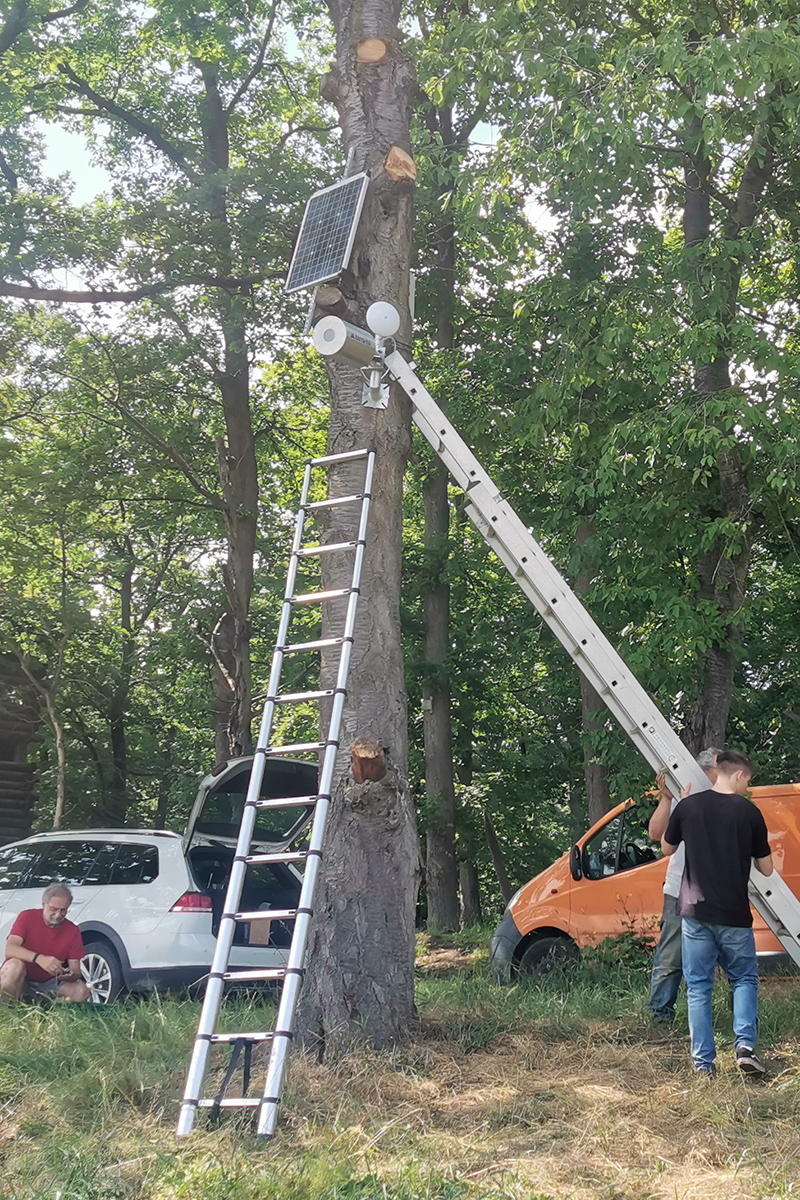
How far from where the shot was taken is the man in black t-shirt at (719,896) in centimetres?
587

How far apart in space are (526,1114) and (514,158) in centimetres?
854

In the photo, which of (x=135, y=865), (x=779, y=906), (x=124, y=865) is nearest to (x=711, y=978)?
(x=779, y=906)

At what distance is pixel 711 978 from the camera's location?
6008 mm

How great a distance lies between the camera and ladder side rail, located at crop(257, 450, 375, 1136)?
15.1 ft

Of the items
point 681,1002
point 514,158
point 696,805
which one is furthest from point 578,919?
point 514,158

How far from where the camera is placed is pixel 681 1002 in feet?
25.0

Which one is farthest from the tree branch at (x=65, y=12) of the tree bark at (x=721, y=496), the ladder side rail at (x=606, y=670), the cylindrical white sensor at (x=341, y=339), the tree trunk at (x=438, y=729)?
the ladder side rail at (x=606, y=670)

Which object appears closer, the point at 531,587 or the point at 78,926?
the point at 531,587

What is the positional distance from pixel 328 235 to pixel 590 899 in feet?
18.7

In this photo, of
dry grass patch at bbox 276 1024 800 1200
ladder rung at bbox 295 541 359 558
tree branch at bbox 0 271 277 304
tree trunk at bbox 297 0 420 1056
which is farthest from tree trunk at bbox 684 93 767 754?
tree branch at bbox 0 271 277 304

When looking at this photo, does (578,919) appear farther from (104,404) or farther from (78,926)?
(104,404)

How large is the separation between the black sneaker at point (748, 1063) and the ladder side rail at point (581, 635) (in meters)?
0.94

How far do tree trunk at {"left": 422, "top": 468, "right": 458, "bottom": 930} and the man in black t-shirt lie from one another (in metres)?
10.5

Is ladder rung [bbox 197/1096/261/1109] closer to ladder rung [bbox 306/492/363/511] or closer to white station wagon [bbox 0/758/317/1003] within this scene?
ladder rung [bbox 306/492/363/511]
